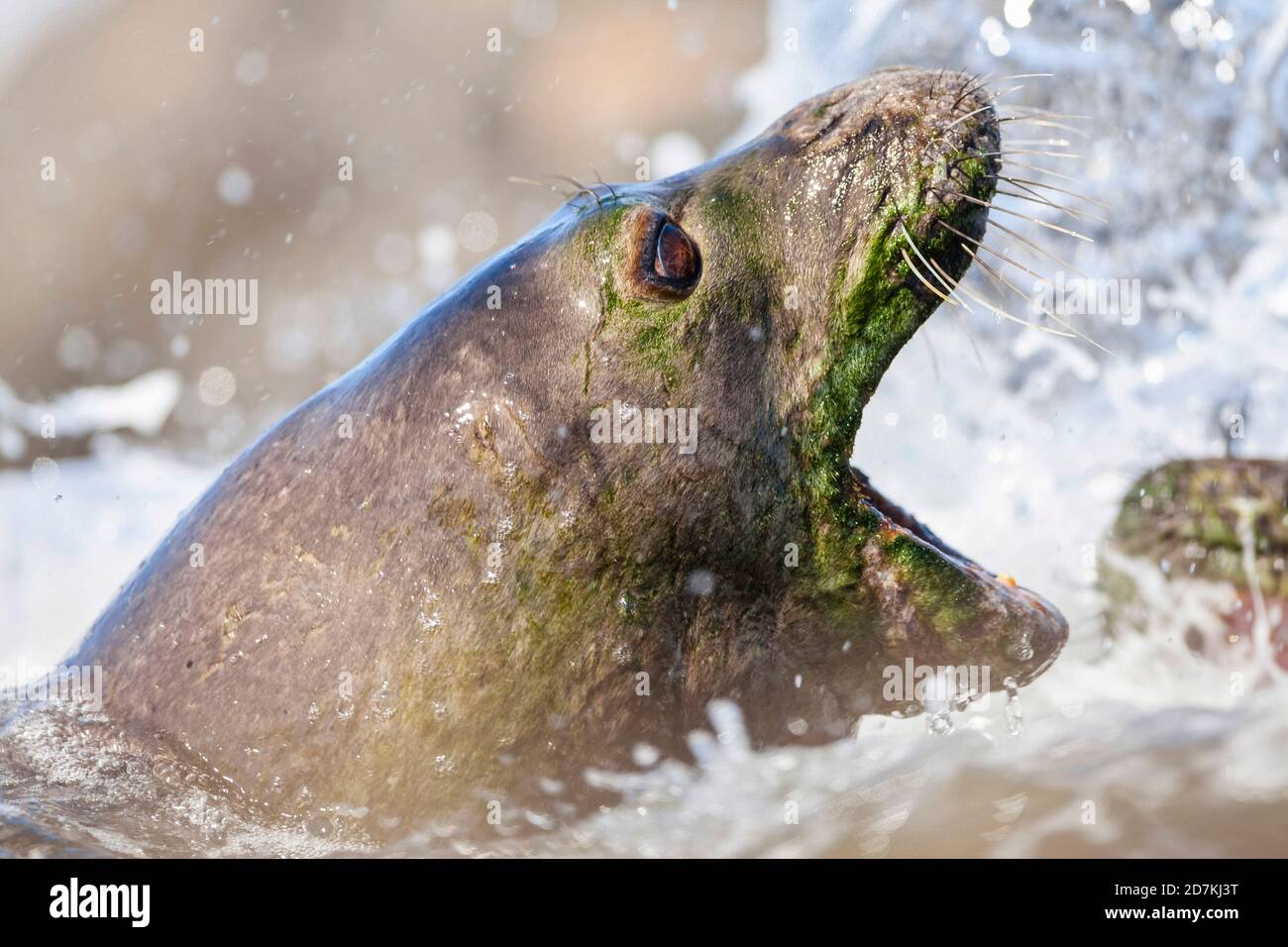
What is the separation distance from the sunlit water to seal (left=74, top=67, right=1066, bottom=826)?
223mm

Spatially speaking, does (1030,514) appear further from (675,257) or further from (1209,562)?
(675,257)

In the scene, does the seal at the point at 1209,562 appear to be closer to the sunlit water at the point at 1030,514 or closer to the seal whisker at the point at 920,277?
the sunlit water at the point at 1030,514

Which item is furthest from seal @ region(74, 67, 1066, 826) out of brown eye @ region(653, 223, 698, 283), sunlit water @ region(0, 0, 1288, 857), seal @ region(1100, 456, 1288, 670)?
seal @ region(1100, 456, 1288, 670)

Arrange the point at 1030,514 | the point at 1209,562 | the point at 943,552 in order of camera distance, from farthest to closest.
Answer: the point at 1030,514 → the point at 1209,562 → the point at 943,552

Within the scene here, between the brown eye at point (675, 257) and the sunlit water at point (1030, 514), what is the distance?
1316 mm

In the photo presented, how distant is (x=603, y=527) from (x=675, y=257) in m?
0.82

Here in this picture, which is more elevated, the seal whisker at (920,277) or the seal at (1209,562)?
the seal whisker at (920,277)

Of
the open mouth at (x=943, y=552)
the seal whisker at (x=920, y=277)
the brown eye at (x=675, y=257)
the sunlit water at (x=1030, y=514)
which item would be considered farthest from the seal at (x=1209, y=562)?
the brown eye at (x=675, y=257)

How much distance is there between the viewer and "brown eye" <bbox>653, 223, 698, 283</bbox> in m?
3.54

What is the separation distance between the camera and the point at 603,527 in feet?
11.3

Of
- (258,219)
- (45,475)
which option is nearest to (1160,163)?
(258,219)

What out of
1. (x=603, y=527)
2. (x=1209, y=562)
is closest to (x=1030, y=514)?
(x=1209, y=562)

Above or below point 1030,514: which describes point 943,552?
below

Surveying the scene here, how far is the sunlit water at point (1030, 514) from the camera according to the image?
3668mm
